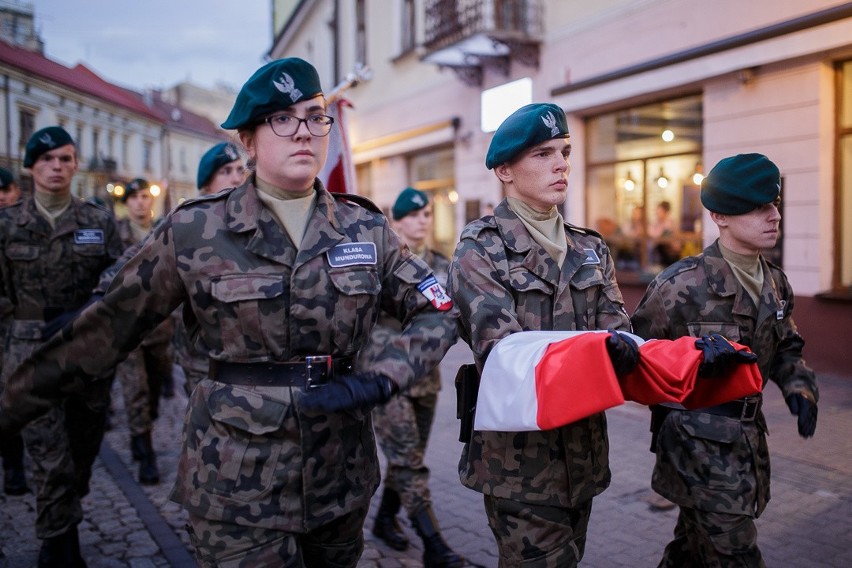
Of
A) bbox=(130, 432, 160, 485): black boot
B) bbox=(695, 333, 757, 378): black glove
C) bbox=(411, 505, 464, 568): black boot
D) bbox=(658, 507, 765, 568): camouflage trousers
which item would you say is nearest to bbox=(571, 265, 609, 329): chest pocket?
bbox=(695, 333, 757, 378): black glove

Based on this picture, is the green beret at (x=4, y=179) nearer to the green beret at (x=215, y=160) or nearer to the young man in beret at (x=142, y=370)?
the young man in beret at (x=142, y=370)

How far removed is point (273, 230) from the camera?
250cm

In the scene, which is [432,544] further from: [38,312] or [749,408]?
[38,312]

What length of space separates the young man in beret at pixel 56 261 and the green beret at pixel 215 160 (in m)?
0.69

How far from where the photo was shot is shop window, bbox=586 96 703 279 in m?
10.7

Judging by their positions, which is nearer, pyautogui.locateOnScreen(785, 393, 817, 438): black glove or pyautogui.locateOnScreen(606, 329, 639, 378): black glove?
pyautogui.locateOnScreen(606, 329, 639, 378): black glove

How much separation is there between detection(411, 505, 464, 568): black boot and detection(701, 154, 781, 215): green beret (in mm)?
2217

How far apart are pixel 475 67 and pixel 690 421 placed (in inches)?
487

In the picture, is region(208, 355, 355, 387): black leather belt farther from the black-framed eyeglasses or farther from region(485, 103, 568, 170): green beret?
region(485, 103, 568, 170): green beret

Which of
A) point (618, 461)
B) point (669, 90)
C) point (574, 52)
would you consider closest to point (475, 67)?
point (574, 52)

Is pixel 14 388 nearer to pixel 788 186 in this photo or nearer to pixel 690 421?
pixel 690 421

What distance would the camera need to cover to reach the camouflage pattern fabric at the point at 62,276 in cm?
460

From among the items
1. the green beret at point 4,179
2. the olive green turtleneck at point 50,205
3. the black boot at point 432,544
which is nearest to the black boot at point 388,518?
the black boot at point 432,544

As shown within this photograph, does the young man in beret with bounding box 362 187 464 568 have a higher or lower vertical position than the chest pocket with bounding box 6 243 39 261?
lower
